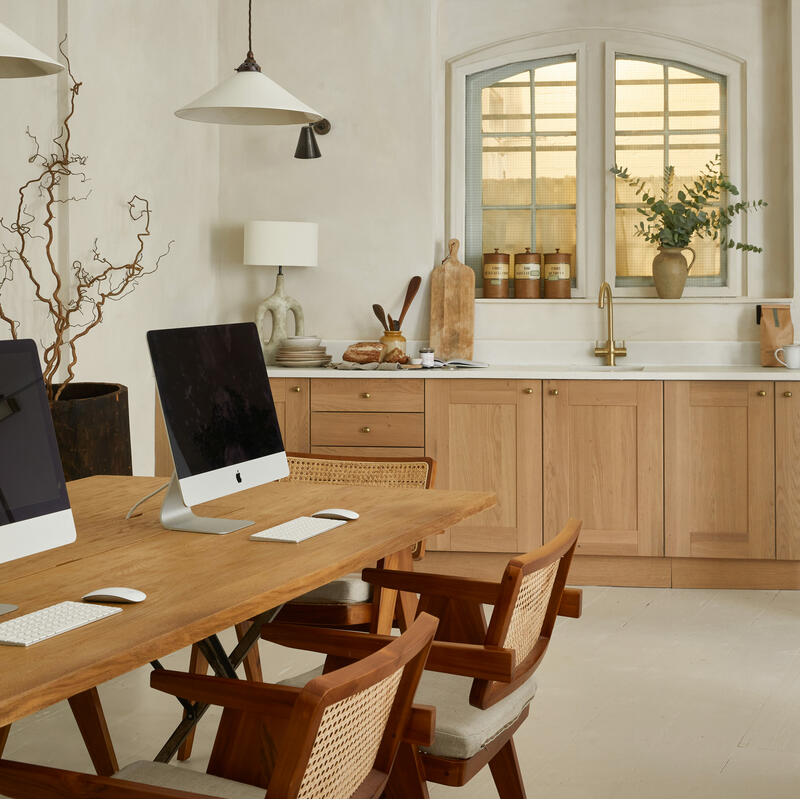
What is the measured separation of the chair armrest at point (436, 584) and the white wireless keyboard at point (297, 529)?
139 mm

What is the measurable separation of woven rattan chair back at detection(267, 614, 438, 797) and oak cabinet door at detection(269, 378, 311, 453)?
3249 millimetres

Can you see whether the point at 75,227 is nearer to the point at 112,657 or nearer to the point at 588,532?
the point at 588,532

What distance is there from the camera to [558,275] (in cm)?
537

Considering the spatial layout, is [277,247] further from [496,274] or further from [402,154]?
[496,274]

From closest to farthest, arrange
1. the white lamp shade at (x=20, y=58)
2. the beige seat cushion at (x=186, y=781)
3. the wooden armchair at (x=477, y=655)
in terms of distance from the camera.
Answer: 1. the beige seat cushion at (x=186, y=781)
2. the wooden armchair at (x=477, y=655)
3. the white lamp shade at (x=20, y=58)

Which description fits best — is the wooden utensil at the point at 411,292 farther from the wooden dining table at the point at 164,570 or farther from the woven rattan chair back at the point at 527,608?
the woven rattan chair back at the point at 527,608

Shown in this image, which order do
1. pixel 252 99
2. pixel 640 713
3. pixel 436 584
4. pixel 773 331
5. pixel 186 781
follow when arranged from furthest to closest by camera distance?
pixel 773 331 → pixel 640 713 → pixel 252 99 → pixel 436 584 → pixel 186 781

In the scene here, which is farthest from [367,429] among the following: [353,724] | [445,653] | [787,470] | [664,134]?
[353,724]

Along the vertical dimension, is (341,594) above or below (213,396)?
below

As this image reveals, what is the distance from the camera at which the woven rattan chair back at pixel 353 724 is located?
4.41 ft

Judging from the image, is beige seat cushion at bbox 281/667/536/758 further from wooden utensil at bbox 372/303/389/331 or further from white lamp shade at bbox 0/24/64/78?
wooden utensil at bbox 372/303/389/331

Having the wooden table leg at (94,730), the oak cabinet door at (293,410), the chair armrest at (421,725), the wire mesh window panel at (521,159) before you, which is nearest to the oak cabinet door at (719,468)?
the wire mesh window panel at (521,159)

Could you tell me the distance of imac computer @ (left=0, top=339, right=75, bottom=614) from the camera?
1823 millimetres

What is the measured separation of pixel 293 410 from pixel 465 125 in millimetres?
1738
